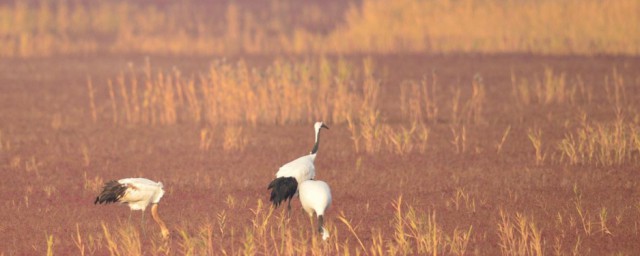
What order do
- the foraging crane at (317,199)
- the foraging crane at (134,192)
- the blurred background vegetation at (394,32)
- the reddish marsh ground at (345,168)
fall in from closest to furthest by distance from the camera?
the foraging crane at (317,199)
the reddish marsh ground at (345,168)
the foraging crane at (134,192)
the blurred background vegetation at (394,32)

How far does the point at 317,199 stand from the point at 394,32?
2515 centimetres

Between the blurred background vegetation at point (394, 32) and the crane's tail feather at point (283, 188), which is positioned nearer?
the crane's tail feather at point (283, 188)

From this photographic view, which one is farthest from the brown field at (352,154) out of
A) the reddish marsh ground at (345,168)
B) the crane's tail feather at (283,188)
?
the crane's tail feather at (283,188)

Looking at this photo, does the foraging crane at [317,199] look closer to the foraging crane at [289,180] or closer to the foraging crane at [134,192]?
the foraging crane at [289,180]

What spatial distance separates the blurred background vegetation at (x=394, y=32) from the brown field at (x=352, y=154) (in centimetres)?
24

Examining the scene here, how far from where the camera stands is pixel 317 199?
9250mm

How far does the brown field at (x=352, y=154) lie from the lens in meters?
9.57

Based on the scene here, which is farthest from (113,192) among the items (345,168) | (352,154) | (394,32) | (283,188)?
(394,32)

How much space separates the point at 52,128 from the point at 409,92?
287 inches

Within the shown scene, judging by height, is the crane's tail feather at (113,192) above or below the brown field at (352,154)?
above

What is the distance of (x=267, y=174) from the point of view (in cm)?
1312

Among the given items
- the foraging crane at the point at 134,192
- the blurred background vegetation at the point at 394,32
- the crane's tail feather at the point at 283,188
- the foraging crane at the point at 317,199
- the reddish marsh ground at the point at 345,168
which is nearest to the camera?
the foraging crane at the point at 317,199

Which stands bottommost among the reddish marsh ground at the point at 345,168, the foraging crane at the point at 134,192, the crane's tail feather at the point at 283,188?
the reddish marsh ground at the point at 345,168

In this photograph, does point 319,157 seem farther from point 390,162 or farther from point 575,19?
point 575,19
